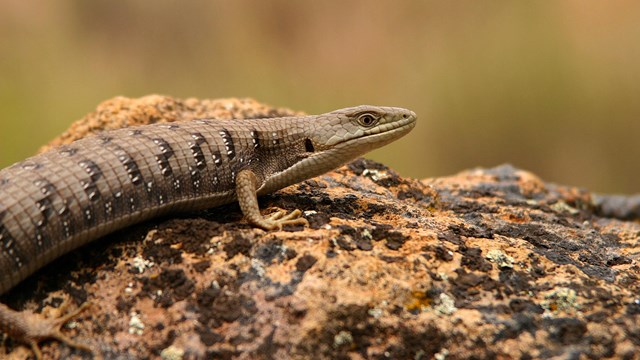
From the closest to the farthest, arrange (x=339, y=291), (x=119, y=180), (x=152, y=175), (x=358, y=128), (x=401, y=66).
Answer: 1. (x=339, y=291)
2. (x=119, y=180)
3. (x=152, y=175)
4. (x=358, y=128)
5. (x=401, y=66)

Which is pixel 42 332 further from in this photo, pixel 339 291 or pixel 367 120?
pixel 367 120

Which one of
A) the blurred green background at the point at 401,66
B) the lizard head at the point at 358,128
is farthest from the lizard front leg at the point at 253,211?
the blurred green background at the point at 401,66

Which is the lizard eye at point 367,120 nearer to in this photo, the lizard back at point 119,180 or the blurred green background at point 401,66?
the lizard back at point 119,180

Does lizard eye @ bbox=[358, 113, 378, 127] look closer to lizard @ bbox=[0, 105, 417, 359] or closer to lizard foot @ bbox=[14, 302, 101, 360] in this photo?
lizard @ bbox=[0, 105, 417, 359]

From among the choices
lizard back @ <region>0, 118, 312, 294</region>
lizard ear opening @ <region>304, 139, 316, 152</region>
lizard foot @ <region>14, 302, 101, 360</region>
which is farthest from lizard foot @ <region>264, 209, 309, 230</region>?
lizard foot @ <region>14, 302, 101, 360</region>

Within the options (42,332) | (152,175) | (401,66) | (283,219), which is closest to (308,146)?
(283,219)
